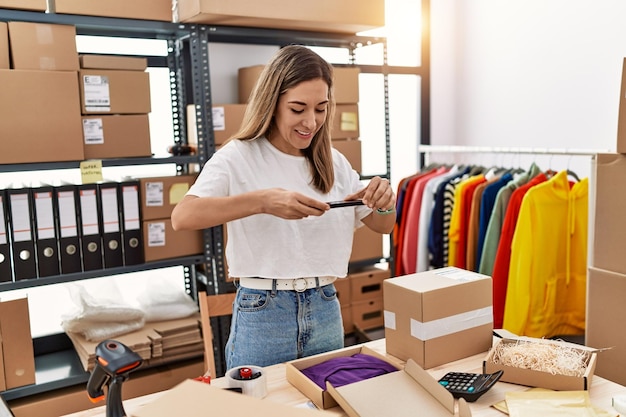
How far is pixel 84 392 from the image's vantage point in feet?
8.25

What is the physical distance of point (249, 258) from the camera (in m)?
1.59

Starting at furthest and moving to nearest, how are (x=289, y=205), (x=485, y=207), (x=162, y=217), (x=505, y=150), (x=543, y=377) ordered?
(x=505, y=150)
(x=485, y=207)
(x=162, y=217)
(x=289, y=205)
(x=543, y=377)

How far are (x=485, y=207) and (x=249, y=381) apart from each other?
1.89 meters

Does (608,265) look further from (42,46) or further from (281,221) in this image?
(42,46)

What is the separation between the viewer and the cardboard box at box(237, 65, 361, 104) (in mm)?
2893

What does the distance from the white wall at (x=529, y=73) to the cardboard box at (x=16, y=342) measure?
101 inches

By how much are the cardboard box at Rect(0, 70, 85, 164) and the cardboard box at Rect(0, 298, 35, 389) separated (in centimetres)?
58

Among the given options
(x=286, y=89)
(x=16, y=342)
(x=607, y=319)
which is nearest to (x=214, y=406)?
(x=286, y=89)

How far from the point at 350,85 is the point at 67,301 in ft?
5.84

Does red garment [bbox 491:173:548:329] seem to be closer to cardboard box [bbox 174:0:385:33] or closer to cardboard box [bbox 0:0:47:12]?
cardboard box [bbox 174:0:385:33]

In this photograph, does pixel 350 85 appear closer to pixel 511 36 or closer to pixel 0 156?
pixel 511 36

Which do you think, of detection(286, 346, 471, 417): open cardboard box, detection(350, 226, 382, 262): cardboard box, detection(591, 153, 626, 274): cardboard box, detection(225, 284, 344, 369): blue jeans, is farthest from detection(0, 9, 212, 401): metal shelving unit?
detection(591, 153, 626, 274): cardboard box

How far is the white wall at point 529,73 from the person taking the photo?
9.21 feet

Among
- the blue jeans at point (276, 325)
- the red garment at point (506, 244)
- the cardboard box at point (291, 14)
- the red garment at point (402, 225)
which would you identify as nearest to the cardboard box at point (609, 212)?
the red garment at point (506, 244)
